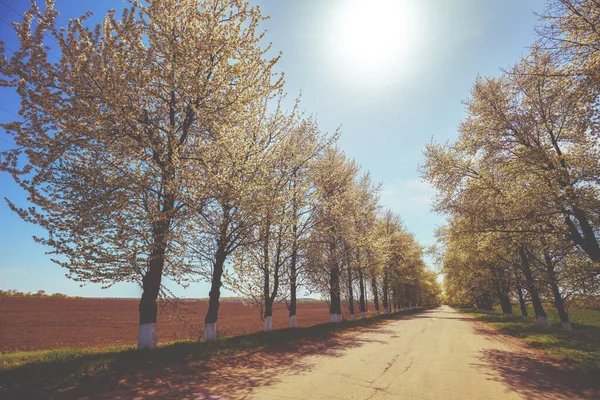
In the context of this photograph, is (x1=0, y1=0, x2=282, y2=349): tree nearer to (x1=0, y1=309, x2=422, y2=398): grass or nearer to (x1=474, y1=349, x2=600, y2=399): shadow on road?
(x1=0, y1=309, x2=422, y2=398): grass

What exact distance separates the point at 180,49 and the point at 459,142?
13916 millimetres

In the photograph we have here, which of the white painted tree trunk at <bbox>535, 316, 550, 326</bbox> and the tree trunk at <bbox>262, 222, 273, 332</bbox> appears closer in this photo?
the tree trunk at <bbox>262, 222, 273, 332</bbox>

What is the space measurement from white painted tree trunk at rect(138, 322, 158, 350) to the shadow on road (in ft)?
35.2

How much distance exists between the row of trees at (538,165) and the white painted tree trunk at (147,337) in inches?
573

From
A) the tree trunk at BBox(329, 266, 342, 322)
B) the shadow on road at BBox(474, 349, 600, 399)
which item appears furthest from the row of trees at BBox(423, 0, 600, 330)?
the tree trunk at BBox(329, 266, 342, 322)

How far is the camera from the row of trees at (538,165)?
325 inches

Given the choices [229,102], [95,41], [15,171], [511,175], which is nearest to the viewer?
[15,171]

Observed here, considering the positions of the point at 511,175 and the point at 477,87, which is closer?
the point at 511,175

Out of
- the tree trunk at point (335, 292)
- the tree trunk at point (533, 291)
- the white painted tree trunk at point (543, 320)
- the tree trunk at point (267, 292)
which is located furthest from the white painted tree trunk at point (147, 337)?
the white painted tree trunk at point (543, 320)

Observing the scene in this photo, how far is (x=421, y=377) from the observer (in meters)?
7.61

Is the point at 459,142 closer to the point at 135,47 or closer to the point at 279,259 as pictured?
the point at 279,259

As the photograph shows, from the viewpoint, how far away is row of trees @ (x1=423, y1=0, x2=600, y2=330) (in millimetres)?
8266

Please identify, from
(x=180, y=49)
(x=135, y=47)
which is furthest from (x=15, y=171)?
(x=180, y=49)

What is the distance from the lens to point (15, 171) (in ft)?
24.9
